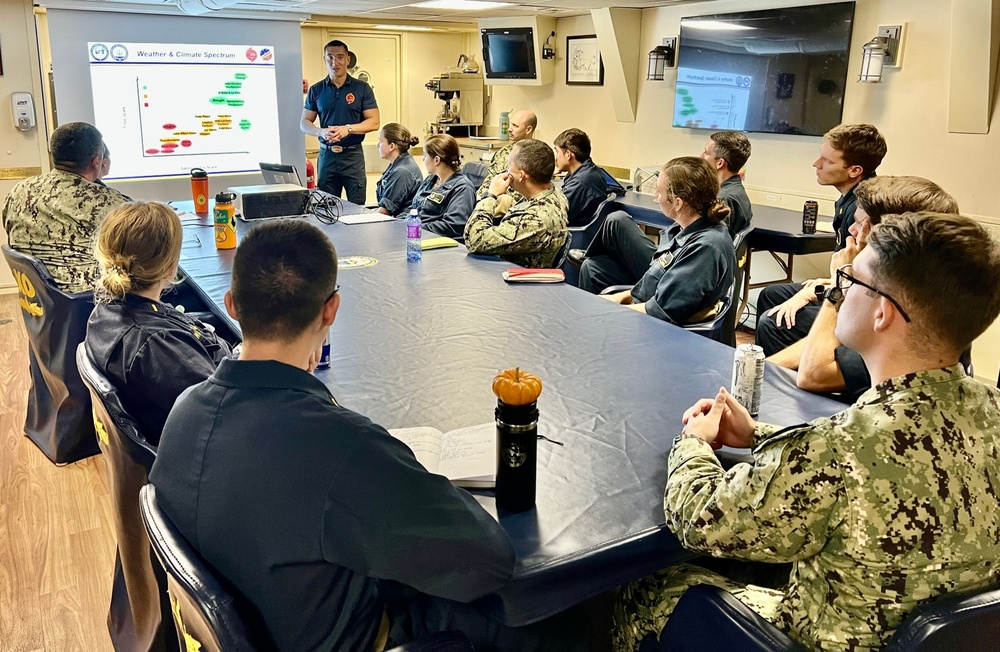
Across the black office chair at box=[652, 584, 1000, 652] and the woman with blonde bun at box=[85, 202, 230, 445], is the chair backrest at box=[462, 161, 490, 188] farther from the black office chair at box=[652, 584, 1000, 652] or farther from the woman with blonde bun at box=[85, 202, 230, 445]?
the black office chair at box=[652, 584, 1000, 652]

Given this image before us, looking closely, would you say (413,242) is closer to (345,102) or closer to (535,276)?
(535,276)

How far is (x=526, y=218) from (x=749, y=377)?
6.12 ft

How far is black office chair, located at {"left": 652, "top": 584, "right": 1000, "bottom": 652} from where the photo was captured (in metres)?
1.00

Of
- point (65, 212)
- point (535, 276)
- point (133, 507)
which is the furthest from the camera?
point (65, 212)

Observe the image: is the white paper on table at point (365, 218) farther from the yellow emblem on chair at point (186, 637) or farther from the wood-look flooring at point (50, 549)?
the yellow emblem on chair at point (186, 637)

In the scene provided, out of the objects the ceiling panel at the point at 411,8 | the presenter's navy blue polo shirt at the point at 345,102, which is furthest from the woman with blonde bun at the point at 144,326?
the presenter's navy blue polo shirt at the point at 345,102

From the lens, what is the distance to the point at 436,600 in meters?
1.36

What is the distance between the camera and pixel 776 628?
1.17 metres

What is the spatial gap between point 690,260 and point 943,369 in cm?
169

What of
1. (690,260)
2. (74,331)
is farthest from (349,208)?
(690,260)

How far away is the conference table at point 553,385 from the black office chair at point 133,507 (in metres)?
0.49

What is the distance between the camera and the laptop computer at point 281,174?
494cm

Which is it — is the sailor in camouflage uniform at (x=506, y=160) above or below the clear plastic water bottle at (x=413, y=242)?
above

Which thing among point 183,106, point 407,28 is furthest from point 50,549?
point 407,28
